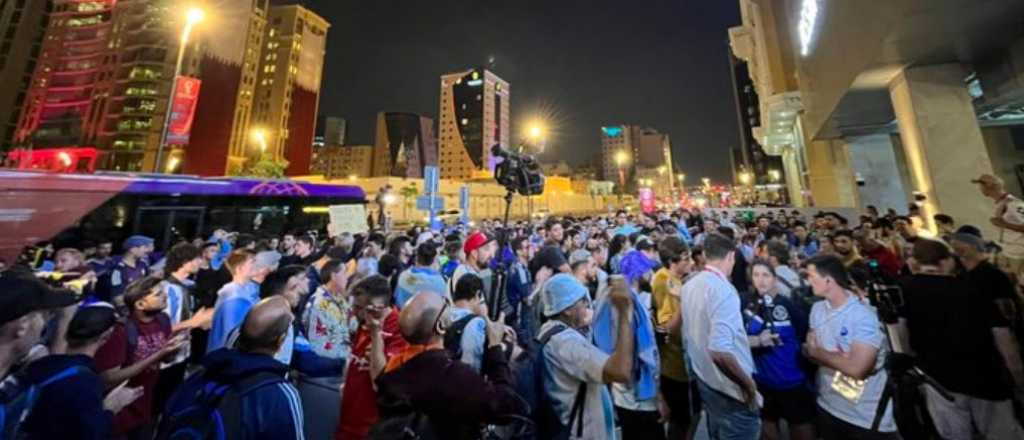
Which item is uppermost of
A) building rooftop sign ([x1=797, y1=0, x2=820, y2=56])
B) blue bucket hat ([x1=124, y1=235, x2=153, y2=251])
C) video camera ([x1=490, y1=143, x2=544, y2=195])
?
building rooftop sign ([x1=797, y1=0, x2=820, y2=56])

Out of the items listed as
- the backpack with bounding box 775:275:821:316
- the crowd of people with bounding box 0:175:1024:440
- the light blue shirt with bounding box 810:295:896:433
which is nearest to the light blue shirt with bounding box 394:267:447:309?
the crowd of people with bounding box 0:175:1024:440

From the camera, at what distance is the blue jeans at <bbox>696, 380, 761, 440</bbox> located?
8.68 feet

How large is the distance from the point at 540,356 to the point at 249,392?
1497 millimetres

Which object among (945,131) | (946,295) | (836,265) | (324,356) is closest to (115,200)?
(324,356)

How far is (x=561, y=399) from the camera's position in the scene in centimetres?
219

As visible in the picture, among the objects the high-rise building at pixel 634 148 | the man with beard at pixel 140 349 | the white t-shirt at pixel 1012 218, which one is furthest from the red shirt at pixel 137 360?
the high-rise building at pixel 634 148

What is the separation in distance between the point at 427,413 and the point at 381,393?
0.26 meters

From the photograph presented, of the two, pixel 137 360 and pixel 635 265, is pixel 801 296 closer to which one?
pixel 635 265

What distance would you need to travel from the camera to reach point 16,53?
51.6 meters

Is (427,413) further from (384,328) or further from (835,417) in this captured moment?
(835,417)

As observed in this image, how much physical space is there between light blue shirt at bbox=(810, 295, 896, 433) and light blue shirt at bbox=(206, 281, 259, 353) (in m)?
4.28

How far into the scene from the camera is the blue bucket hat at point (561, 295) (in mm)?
2264

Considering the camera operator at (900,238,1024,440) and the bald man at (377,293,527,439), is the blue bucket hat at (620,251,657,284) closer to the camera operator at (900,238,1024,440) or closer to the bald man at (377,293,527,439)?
the camera operator at (900,238,1024,440)

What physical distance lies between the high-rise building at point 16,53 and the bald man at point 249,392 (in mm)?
84301
